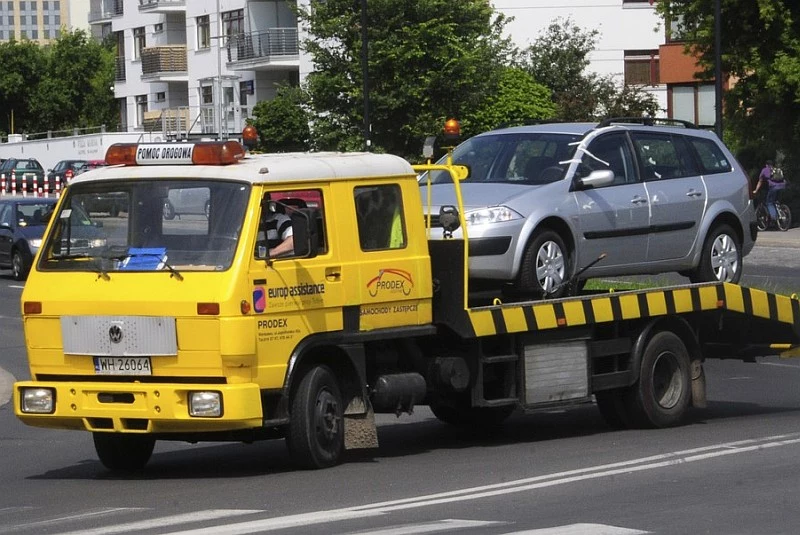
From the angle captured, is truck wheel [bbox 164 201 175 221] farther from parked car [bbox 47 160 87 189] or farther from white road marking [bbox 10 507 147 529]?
parked car [bbox 47 160 87 189]

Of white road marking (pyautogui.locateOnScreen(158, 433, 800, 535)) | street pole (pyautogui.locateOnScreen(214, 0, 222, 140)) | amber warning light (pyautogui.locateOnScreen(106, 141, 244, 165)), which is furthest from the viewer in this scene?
street pole (pyautogui.locateOnScreen(214, 0, 222, 140))

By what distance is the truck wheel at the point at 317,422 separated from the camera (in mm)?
10156

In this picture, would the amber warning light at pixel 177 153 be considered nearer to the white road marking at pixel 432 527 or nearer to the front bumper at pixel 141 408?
the front bumper at pixel 141 408

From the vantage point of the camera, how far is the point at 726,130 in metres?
40.9

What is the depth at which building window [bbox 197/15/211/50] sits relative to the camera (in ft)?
226

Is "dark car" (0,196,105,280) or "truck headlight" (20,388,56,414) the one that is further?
"dark car" (0,196,105,280)

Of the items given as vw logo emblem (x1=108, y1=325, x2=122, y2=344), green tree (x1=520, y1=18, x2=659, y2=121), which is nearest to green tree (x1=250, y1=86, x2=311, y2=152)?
green tree (x1=520, y1=18, x2=659, y2=121)

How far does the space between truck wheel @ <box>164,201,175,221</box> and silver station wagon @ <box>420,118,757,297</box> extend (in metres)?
2.32

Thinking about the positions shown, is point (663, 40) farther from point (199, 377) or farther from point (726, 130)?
point (199, 377)

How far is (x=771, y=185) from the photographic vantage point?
3709cm

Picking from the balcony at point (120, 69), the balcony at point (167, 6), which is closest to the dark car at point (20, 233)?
the balcony at point (167, 6)

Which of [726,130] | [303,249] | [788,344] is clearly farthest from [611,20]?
[303,249]

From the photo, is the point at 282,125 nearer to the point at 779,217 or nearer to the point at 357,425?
the point at 779,217

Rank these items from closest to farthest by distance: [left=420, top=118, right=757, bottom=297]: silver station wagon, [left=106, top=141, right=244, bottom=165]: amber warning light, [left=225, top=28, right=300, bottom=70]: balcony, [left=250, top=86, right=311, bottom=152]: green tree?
[left=106, top=141, right=244, bottom=165]: amber warning light < [left=420, top=118, right=757, bottom=297]: silver station wagon < [left=250, top=86, right=311, bottom=152]: green tree < [left=225, top=28, right=300, bottom=70]: balcony
